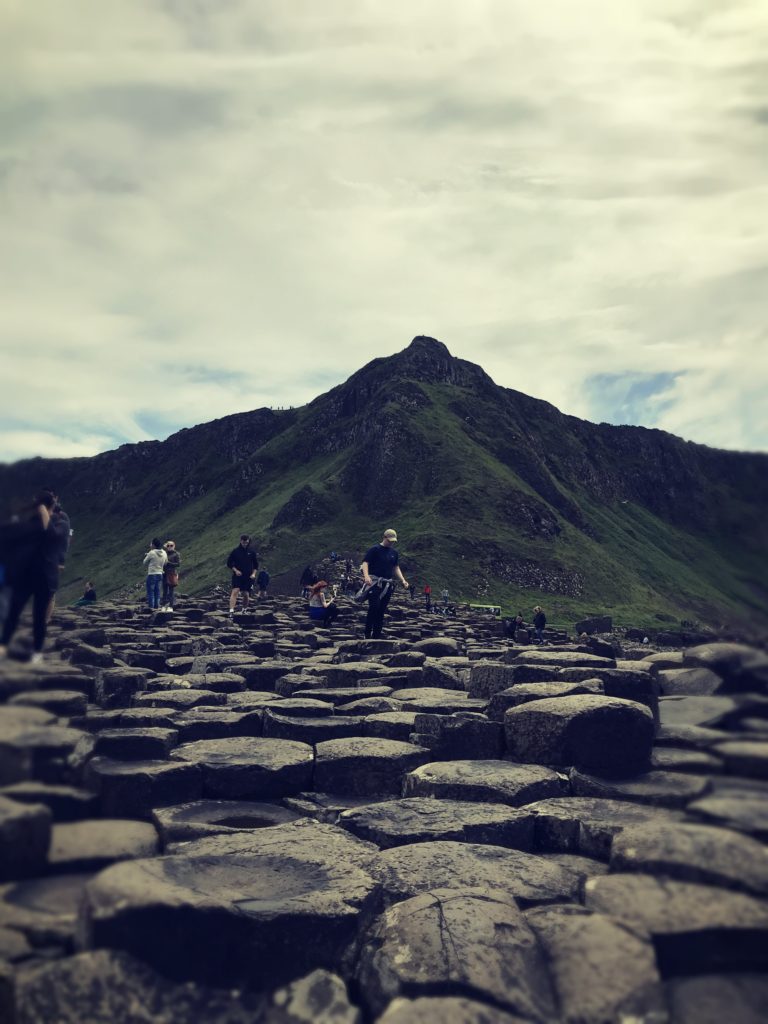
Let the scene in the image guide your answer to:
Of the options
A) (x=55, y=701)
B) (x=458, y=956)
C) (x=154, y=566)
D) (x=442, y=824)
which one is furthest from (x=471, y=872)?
(x=154, y=566)

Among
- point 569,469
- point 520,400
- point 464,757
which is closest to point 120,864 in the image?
point 464,757

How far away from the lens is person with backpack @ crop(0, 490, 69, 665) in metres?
1.84

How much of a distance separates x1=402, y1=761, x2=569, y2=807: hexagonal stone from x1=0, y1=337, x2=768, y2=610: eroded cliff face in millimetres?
34905

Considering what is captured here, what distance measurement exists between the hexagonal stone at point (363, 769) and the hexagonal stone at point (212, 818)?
622mm

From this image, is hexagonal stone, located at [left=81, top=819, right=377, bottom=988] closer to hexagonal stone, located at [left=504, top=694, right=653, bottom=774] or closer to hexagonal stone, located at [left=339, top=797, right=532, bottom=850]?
hexagonal stone, located at [left=339, top=797, right=532, bottom=850]

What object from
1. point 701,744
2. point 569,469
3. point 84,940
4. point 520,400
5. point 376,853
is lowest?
point 376,853

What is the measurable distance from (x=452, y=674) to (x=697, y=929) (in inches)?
346

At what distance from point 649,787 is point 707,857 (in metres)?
1.52

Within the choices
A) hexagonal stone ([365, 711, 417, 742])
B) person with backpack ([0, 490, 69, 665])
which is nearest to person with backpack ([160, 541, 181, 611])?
hexagonal stone ([365, 711, 417, 742])

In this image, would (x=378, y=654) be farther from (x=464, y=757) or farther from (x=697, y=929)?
(x=697, y=929)

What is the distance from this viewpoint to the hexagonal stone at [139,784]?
2.03m

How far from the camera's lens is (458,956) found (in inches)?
108

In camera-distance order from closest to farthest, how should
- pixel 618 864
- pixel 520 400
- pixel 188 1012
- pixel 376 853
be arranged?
pixel 188 1012
pixel 618 864
pixel 376 853
pixel 520 400

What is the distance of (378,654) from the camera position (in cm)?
1419
